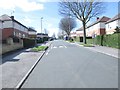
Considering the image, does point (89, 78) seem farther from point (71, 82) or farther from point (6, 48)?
point (6, 48)

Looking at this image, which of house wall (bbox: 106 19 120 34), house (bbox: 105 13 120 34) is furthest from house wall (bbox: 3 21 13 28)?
house wall (bbox: 106 19 120 34)

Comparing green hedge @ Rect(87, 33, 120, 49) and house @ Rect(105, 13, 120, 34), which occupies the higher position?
house @ Rect(105, 13, 120, 34)

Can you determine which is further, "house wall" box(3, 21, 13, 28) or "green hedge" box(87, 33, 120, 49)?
"house wall" box(3, 21, 13, 28)

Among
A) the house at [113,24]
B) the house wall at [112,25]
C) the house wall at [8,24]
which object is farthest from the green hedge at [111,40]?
the house wall at [8,24]

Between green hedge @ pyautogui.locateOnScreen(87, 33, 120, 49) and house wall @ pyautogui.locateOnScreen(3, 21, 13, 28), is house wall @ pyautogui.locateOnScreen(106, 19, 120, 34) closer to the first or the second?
green hedge @ pyautogui.locateOnScreen(87, 33, 120, 49)

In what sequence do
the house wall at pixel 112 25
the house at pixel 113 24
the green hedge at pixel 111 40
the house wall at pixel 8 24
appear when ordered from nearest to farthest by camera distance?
1. the green hedge at pixel 111 40
2. the house at pixel 113 24
3. the house wall at pixel 112 25
4. the house wall at pixel 8 24

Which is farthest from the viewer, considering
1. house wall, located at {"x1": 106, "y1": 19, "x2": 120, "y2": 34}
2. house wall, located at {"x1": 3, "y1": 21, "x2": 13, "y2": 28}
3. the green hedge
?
house wall, located at {"x1": 3, "y1": 21, "x2": 13, "y2": 28}

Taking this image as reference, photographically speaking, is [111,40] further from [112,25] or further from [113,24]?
[112,25]

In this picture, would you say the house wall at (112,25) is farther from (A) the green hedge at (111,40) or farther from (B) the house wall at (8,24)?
(B) the house wall at (8,24)

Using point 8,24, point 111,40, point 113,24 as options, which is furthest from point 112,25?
point 8,24

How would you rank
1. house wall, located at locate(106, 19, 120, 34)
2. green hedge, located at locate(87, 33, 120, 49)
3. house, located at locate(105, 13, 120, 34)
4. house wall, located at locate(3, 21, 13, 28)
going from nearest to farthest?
1. green hedge, located at locate(87, 33, 120, 49)
2. house, located at locate(105, 13, 120, 34)
3. house wall, located at locate(106, 19, 120, 34)
4. house wall, located at locate(3, 21, 13, 28)

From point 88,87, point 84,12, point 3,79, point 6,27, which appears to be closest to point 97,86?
point 88,87

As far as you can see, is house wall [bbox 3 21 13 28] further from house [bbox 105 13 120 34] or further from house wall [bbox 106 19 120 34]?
house wall [bbox 106 19 120 34]

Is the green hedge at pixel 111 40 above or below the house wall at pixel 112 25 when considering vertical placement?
below
